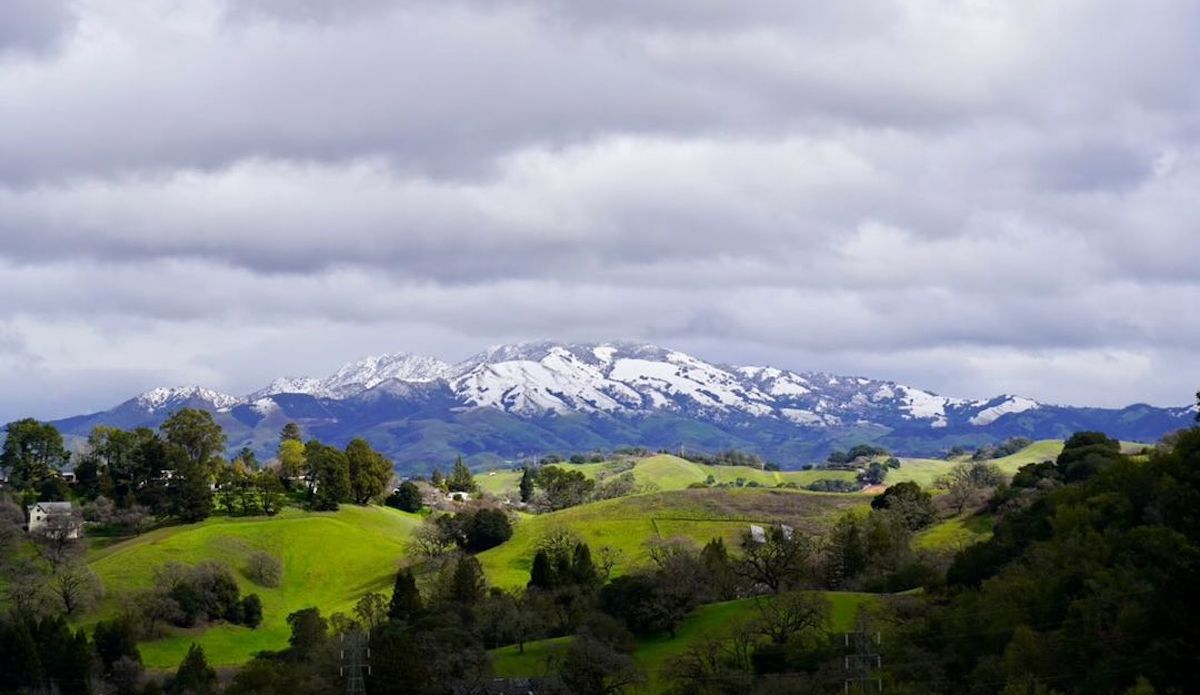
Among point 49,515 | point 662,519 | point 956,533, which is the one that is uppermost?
point 49,515

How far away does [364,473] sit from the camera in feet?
617

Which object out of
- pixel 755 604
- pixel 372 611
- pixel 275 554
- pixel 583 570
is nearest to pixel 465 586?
pixel 372 611

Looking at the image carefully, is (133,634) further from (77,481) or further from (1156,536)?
(1156,536)

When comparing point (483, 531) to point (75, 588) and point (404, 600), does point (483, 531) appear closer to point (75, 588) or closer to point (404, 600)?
point (404, 600)

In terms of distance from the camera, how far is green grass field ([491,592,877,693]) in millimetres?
97125

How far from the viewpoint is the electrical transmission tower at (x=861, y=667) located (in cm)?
6962

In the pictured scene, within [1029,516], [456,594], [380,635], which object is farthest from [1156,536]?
[456,594]

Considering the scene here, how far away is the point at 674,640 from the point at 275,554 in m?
68.5

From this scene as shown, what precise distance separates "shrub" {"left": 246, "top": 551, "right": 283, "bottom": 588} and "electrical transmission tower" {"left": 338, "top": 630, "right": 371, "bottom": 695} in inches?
1432

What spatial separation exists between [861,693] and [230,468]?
5476 inches

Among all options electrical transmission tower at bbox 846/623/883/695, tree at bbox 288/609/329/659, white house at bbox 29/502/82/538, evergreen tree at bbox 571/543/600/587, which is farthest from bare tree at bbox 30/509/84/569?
electrical transmission tower at bbox 846/623/883/695

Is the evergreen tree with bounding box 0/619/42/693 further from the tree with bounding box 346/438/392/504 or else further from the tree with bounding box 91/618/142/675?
the tree with bounding box 346/438/392/504

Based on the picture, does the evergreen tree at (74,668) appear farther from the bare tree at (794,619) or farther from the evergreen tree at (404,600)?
the bare tree at (794,619)

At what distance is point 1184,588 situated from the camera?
52.6m
